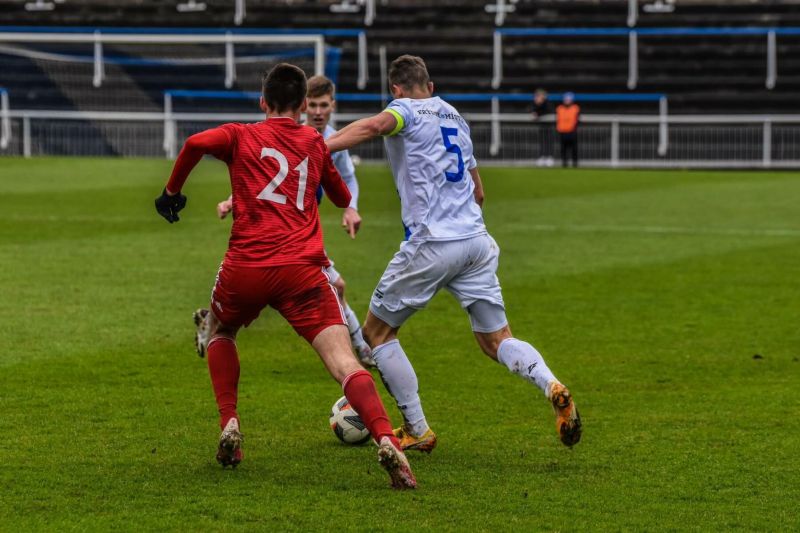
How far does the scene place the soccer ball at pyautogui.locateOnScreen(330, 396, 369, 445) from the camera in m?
6.98

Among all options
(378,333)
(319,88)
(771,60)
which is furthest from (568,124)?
(378,333)

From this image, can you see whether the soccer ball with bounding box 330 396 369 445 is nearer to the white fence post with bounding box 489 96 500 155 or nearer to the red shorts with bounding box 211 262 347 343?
the red shorts with bounding box 211 262 347 343

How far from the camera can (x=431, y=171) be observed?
692 cm

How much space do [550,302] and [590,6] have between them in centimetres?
2550

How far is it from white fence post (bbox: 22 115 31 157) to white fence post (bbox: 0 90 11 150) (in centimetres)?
30

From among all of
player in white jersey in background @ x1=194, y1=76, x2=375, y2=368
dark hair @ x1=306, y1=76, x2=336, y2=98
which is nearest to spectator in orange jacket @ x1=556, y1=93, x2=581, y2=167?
player in white jersey in background @ x1=194, y1=76, x2=375, y2=368

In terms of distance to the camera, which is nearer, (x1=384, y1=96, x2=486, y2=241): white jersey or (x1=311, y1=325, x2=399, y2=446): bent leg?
(x1=311, y1=325, x2=399, y2=446): bent leg

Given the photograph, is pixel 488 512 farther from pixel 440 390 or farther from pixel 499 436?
pixel 440 390

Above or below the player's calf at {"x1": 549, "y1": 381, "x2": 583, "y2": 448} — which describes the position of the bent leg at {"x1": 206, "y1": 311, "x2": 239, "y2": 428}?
above

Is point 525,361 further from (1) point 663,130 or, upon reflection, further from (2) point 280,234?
(1) point 663,130

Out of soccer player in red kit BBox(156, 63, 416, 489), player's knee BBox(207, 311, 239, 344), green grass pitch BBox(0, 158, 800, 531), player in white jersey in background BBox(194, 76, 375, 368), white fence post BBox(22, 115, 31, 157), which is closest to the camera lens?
green grass pitch BBox(0, 158, 800, 531)

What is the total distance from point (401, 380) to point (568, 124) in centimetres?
2595

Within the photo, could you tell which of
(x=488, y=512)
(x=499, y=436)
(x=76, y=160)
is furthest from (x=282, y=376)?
(x=76, y=160)

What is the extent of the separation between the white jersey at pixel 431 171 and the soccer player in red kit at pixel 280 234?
609 mm
